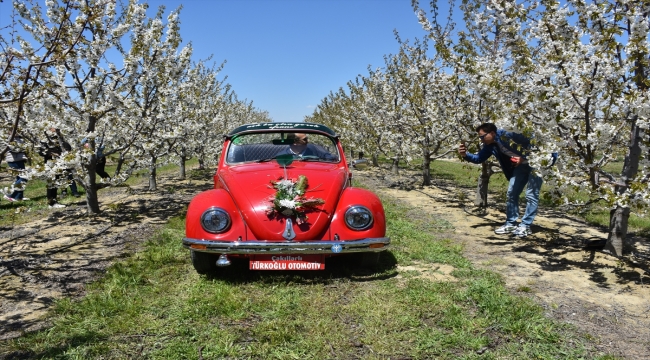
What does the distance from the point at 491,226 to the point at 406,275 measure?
3.25m

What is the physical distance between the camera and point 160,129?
9.65 meters

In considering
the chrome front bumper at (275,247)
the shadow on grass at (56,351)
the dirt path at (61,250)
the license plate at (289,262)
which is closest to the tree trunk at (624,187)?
the chrome front bumper at (275,247)

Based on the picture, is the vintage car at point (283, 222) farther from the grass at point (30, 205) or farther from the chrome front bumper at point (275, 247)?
the grass at point (30, 205)

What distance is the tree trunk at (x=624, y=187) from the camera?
480 cm

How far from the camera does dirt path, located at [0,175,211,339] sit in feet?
12.9

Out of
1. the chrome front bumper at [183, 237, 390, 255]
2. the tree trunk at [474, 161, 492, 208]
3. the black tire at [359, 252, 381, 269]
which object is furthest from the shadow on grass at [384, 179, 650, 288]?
the chrome front bumper at [183, 237, 390, 255]

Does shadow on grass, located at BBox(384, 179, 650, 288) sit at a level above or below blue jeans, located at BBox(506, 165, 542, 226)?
below

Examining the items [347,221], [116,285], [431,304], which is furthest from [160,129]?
[431,304]

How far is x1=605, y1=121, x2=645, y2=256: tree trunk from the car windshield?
3.48 m

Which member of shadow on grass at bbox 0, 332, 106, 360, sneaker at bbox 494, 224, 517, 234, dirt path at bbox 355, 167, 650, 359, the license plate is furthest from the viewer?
sneaker at bbox 494, 224, 517, 234

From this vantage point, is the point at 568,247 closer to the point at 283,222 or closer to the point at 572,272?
the point at 572,272

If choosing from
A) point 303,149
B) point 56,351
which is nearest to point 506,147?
point 303,149

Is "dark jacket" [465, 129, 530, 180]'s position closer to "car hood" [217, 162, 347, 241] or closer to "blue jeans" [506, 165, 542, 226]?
"blue jeans" [506, 165, 542, 226]

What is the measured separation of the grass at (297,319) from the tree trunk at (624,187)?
190 centimetres
